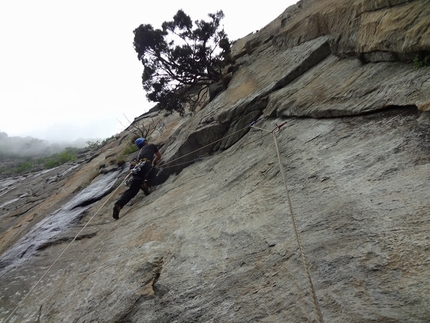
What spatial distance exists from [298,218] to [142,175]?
5424mm

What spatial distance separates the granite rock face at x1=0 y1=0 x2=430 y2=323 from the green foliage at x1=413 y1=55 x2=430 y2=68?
0.35ft

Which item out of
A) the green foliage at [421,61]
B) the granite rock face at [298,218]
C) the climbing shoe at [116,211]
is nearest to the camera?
the granite rock face at [298,218]

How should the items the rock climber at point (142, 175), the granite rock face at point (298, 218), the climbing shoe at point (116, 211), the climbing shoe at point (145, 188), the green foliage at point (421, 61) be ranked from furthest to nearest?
the climbing shoe at point (145, 188) < the rock climber at point (142, 175) < the climbing shoe at point (116, 211) < the green foliage at point (421, 61) < the granite rock face at point (298, 218)

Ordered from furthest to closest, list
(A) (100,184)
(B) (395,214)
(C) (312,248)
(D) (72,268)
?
(A) (100,184)
(D) (72,268)
(C) (312,248)
(B) (395,214)

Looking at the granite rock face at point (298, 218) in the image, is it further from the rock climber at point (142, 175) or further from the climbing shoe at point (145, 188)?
the climbing shoe at point (145, 188)

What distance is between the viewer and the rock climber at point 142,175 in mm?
7271

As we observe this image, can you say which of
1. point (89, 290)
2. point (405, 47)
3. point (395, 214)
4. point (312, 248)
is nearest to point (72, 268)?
point (89, 290)

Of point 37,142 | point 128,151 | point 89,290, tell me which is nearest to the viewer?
point 89,290

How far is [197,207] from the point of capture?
5211mm

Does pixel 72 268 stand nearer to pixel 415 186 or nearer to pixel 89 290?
pixel 89 290

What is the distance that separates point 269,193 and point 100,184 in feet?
25.4

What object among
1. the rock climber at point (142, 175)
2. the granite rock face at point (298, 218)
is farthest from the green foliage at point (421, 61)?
the rock climber at point (142, 175)

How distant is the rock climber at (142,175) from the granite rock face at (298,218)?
0.37 metres

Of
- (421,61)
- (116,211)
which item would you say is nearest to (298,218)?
(421,61)
